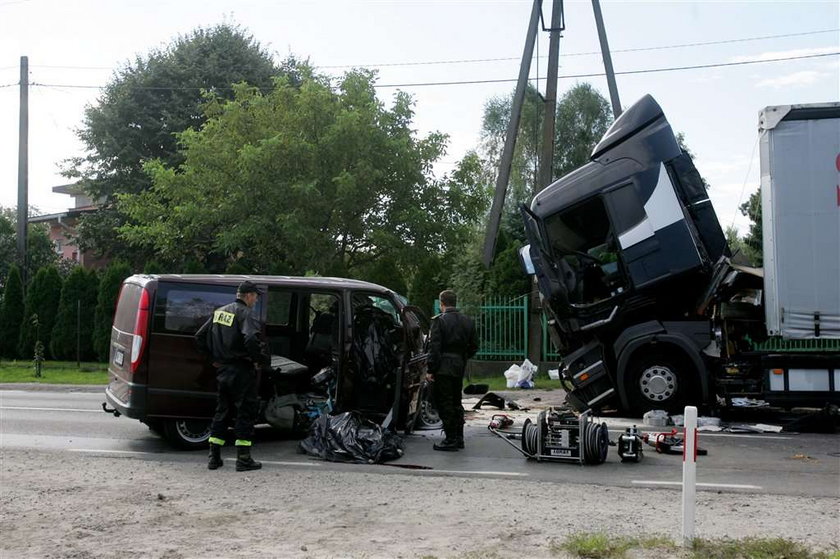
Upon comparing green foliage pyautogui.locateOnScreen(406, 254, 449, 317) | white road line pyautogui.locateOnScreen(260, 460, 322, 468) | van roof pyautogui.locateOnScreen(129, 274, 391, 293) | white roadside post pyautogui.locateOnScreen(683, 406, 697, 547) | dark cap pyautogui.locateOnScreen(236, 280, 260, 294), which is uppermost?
green foliage pyautogui.locateOnScreen(406, 254, 449, 317)

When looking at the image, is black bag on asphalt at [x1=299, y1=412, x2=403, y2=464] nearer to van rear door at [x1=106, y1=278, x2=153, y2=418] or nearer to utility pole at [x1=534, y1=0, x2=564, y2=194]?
van rear door at [x1=106, y1=278, x2=153, y2=418]

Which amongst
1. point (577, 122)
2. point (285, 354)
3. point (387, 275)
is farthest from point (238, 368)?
point (577, 122)

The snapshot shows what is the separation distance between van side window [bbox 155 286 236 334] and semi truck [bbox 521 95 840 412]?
486 centimetres

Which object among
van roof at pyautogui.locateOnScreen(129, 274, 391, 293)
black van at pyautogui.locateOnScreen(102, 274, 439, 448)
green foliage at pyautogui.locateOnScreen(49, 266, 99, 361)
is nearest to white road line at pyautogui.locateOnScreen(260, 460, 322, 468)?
black van at pyautogui.locateOnScreen(102, 274, 439, 448)

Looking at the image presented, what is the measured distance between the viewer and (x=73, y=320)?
25141 millimetres

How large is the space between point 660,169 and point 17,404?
11070 millimetres

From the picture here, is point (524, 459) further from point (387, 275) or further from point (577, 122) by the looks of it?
point (577, 122)

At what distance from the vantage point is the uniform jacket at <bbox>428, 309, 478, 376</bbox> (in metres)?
9.25

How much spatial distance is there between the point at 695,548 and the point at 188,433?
582 cm

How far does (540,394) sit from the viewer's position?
1592 centimetres

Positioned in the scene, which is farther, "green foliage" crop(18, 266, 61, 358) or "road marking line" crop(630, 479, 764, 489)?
"green foliage" crop(18, 266, 61, 358)

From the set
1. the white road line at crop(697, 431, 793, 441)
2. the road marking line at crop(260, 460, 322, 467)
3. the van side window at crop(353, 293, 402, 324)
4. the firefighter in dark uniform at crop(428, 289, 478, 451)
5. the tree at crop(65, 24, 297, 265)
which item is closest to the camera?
the road marking line at crop(260, 460, 322, 467)

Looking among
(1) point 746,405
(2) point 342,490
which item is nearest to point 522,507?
(2) point 342,490

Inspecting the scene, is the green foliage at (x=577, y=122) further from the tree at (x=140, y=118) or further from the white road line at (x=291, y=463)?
the white road line at (x=291, y=463)
